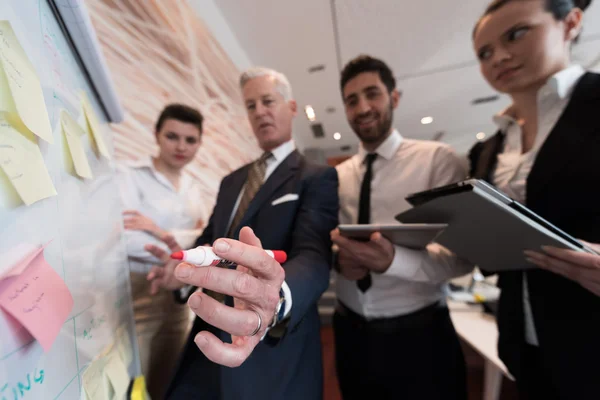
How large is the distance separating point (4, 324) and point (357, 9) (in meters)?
1.40

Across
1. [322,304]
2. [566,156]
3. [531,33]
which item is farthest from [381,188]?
[322,304]

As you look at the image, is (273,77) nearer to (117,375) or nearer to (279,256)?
(279,256)

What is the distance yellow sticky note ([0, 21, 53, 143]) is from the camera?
0.28m

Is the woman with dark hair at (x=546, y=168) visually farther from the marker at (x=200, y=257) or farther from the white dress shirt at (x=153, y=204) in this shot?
the white dress shirt at (x=153, y=204)

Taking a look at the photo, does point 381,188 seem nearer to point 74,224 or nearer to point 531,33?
point 531,33

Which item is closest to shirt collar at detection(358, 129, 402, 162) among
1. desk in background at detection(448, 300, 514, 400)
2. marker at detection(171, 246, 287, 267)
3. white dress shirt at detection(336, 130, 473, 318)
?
white dress shirt at detection(336, 130, 473, 318)

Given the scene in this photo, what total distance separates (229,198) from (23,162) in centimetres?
58

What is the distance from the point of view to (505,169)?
814 millimetres

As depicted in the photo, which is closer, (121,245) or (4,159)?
(4,159)

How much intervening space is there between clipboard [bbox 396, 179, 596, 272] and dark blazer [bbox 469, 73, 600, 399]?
120 millimetres

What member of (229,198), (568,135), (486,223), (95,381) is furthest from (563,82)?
(95,381)

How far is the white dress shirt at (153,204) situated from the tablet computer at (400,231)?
714 mm

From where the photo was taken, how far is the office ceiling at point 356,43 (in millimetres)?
1246

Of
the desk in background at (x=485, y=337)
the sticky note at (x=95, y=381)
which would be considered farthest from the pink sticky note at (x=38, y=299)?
the desk in background at (x=485, y=337)
